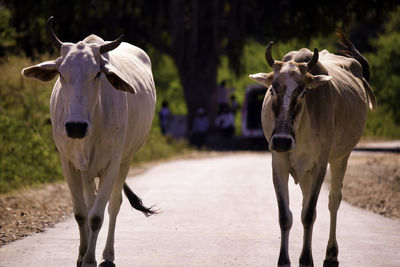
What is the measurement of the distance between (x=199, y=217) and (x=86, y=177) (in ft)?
11.0

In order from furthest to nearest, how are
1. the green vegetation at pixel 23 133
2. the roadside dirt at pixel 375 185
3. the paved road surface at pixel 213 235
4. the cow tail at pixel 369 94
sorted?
the green vegetation at pixel 23 133 → the roadside dirt at pixel 375 185 → the cow tail at pixel 369 94 → the paved road surface at pixel 213 235

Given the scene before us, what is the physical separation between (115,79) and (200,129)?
22.0m

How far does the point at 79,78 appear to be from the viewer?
7.09 metres

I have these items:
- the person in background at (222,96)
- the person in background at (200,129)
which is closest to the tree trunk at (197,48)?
the person in background at (200,129)

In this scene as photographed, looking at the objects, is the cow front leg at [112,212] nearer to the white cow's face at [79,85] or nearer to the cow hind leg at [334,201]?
the white cow's face at [79,85]

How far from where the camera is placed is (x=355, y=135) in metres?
8.92

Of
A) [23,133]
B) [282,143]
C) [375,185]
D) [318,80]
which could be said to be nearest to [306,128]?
[318,80]

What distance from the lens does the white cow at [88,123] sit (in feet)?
23.2

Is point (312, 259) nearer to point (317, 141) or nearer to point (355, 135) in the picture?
point (317, 141)

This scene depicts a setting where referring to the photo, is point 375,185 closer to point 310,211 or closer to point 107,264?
point 310,211

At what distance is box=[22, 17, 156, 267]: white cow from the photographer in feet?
23.2

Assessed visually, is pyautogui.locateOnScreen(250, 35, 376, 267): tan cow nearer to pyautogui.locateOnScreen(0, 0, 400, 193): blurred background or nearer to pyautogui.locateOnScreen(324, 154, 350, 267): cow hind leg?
pyautogui.locateOnScreen(324, 154, 350, 267): cow hind leg

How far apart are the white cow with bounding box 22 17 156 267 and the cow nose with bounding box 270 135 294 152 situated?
1.19 metres

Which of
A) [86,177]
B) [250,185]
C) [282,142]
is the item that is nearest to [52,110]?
[86,177]
